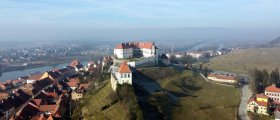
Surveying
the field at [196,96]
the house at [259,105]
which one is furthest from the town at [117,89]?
the field at [196,96]

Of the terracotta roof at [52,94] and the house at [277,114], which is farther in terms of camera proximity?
the terracotta roof at [52,94]

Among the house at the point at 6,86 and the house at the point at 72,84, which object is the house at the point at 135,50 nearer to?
the house at the point at 72,84

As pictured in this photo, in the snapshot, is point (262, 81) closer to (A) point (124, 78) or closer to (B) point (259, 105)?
(B) point (259, 105)

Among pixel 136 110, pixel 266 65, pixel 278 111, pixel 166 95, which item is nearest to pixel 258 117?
pixel 278 111

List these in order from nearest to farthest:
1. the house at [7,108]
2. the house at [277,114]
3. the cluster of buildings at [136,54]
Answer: the house at [277,114], the house at [7,108], the cluster of buildings at [136,54]

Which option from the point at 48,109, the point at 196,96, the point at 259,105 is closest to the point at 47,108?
the point at 48,109

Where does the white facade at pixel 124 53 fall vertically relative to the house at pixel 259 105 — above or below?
above

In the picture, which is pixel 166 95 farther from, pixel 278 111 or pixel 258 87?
pixel 258 87
